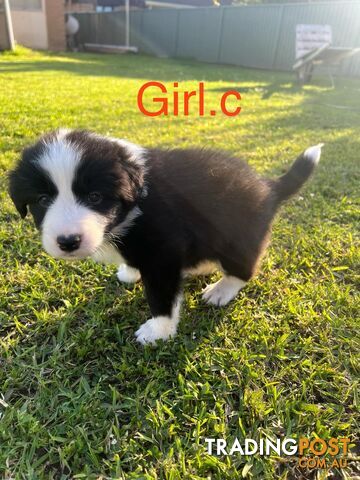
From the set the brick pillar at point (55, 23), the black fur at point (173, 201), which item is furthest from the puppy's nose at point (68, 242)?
the brick pillar at point (55, 23)

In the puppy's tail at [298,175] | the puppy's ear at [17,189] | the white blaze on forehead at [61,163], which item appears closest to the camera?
the white blaze on forehead at [61,163]

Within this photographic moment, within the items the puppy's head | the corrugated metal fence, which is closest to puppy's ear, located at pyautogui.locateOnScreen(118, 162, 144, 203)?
the puppy's head

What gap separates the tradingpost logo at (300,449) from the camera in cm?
140

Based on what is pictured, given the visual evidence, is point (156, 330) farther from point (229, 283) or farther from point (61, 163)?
point (61, 163)

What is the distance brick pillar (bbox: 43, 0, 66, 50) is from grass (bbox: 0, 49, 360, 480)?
61.7 ft

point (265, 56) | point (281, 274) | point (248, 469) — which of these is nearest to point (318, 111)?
point (281, 274)

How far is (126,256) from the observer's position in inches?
71.7

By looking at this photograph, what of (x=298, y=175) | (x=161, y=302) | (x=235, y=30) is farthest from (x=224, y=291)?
(x=235, y=30)

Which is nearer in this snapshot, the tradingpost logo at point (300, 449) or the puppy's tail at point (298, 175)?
the tradingpost logo at point (300, 449)

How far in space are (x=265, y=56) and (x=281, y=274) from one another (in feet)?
55.6

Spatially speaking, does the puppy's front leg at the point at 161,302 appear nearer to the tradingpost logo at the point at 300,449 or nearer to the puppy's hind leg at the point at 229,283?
the puppy's hind leg at the point at 229,283

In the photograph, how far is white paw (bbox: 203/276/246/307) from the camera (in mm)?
2182

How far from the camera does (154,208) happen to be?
69.2 inches

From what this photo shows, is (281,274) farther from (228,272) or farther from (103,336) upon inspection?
(103,336)
